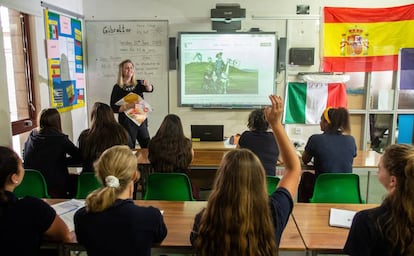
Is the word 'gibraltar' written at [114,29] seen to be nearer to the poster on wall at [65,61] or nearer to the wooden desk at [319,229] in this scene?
the poster on wall at [65,61]

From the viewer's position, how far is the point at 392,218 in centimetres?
133

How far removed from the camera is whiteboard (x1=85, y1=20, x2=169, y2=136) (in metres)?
5.16

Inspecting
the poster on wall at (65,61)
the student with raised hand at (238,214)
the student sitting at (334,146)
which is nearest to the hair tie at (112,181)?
the student with raised hand at (238,214)

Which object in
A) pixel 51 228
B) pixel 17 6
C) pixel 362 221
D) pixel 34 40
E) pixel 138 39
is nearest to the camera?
pixel 362 221

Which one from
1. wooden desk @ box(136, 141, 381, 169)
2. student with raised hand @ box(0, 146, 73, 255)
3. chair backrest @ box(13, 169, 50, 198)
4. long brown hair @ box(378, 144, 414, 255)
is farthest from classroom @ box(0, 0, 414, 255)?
long brown hair @ box(378, 144, 414, 255)

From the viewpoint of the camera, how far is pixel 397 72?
5.24 meters

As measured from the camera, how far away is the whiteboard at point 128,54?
516cm

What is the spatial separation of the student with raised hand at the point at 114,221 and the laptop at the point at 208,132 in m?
2.52

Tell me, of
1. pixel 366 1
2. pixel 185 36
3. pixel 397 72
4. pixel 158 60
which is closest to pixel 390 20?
pixel 366 1

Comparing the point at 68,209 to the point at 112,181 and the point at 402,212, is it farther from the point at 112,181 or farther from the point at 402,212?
the point at 402,212

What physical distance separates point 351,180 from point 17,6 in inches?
130

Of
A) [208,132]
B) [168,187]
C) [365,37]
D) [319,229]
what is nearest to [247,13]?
[365,37]

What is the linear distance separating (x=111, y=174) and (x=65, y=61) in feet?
11.2

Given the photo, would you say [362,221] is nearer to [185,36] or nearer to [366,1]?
[185,36]
